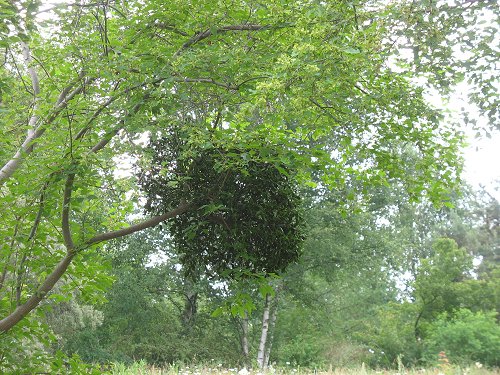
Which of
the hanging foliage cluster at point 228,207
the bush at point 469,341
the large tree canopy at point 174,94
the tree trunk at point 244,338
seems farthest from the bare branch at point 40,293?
the tree trunk at point 244,338

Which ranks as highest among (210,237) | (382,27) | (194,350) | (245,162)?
(382,27)

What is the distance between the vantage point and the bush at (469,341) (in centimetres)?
1630

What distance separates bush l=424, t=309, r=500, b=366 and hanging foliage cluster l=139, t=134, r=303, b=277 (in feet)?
44.6

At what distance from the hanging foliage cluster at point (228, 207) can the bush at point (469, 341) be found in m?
13.6

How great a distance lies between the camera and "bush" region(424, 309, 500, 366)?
16297 millimetres

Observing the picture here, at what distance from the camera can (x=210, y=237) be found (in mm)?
4336

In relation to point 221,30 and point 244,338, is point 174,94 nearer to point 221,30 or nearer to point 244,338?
point 221,30

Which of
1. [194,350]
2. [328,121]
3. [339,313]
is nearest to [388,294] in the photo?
[339,313]

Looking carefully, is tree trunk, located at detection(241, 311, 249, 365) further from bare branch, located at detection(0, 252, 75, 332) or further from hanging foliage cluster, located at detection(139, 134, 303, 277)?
bare branch, located at detection(0, 252, 75, 332)

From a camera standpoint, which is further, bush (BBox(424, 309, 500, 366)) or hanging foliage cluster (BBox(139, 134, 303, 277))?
bush (BBox(424, 309, 500, 366))

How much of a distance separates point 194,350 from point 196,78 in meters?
17.7

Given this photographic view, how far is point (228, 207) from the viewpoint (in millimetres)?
4043

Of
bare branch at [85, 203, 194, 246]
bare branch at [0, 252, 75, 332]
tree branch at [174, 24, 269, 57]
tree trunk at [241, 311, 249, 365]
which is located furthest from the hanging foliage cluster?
tree trunk at [241, 311, 249, 365]

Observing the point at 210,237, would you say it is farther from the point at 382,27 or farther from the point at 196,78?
the point at 382,27
